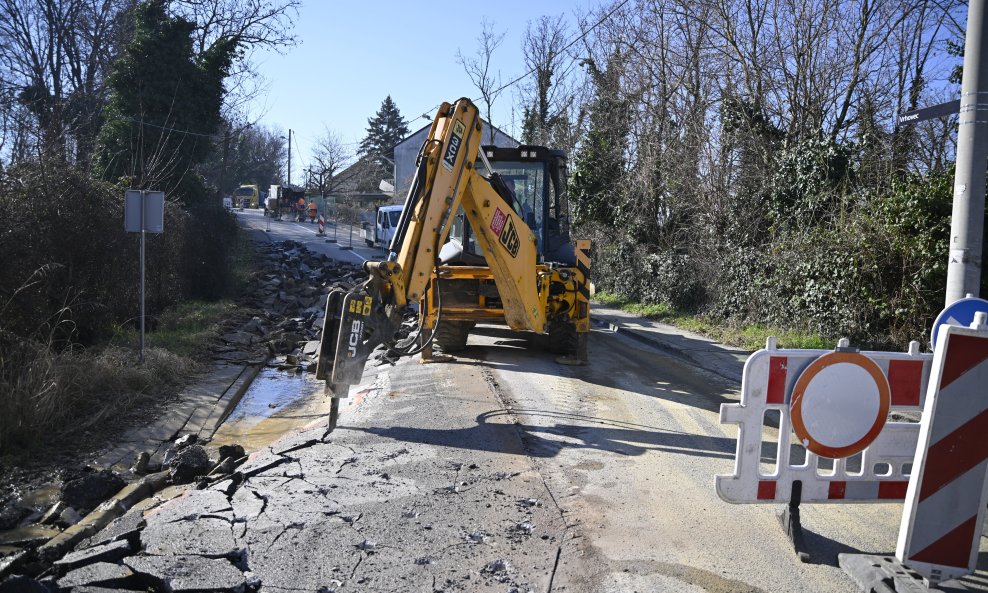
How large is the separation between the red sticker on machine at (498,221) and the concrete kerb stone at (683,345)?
4261mm

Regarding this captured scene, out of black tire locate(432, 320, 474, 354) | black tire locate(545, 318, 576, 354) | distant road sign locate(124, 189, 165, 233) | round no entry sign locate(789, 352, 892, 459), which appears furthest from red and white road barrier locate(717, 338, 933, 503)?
distant road sign locate(124, 189, 165, 233)

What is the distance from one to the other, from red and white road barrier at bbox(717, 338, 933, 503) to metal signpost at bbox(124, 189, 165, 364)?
30.1ft

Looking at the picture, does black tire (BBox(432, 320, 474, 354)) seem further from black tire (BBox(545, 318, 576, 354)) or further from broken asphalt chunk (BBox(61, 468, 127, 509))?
broken asphalt chunk (BBox(61, 468, 127, 509))

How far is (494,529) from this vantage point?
474 centimetres

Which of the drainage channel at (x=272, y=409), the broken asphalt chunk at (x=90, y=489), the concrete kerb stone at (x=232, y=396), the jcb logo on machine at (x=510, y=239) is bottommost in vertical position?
the drainage channel at (x=272, y=409)

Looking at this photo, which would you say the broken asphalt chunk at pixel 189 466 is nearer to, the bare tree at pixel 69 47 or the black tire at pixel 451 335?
the black tire at pixel 451 335

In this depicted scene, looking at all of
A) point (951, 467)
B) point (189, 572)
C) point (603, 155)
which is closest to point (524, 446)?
point (189, 572)

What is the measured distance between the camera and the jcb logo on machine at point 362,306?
22.5 ft

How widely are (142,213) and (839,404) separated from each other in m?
9.89

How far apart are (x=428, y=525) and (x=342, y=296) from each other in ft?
9.80

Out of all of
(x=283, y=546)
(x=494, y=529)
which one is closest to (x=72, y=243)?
(x=283, y=546)

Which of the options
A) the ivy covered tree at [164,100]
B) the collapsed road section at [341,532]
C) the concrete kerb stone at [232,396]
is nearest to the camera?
the collapsed road section at [341,532]

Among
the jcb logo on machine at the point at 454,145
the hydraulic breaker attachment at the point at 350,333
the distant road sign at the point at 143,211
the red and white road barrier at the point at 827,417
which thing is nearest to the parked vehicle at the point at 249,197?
the distant road sign at the point at 143,211

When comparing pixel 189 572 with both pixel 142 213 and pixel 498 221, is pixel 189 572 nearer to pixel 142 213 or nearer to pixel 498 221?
pixel 498 221
